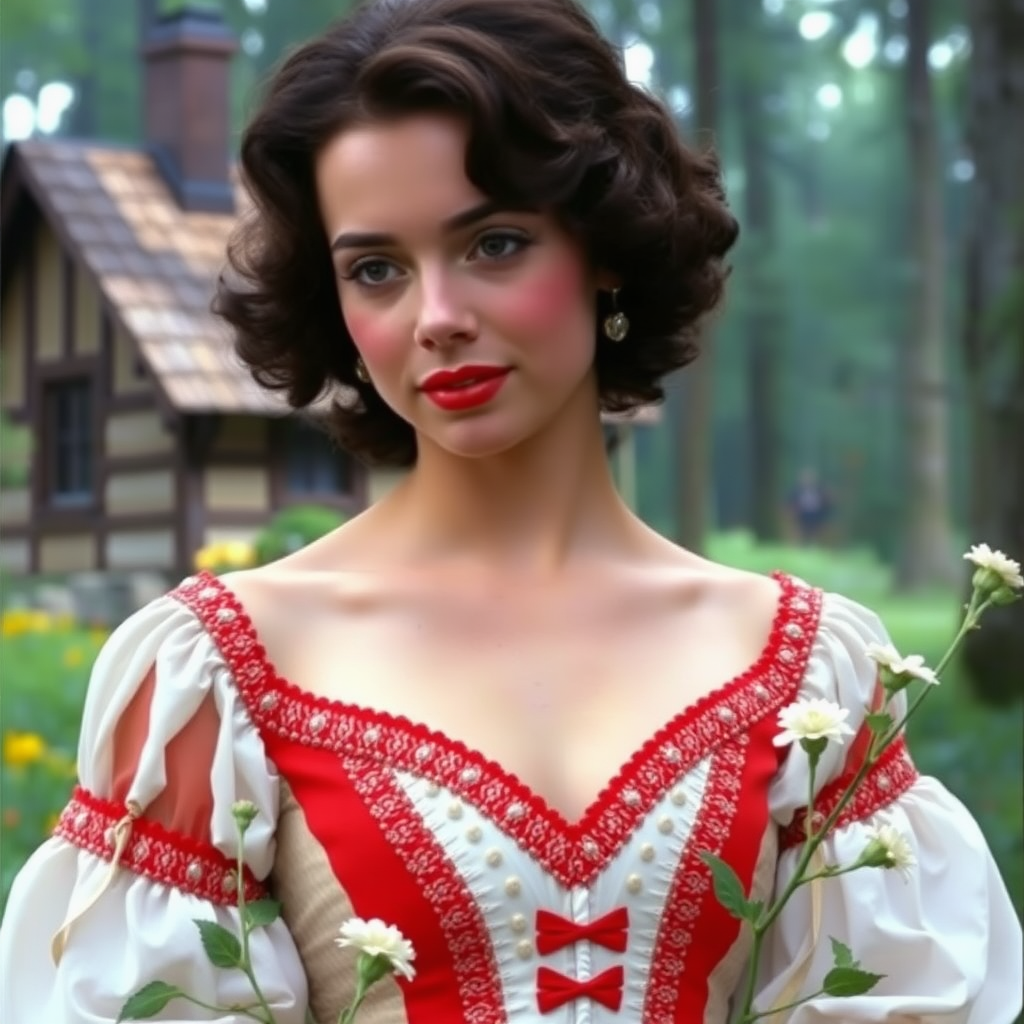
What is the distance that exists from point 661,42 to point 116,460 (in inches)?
487

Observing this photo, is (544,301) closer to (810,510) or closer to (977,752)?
(977,752)

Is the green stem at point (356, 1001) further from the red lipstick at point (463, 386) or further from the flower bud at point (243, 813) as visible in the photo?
the red lipstick at point (463, 386)

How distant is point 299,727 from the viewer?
190 cm

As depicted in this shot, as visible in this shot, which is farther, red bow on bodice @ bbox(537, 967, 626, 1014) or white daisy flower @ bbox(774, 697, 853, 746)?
red bow on bodice @ bbox(537, 967, 626, 1014)

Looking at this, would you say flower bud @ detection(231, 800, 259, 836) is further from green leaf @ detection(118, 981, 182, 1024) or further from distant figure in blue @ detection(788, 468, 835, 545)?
distant figure in blue @ detection(788, 468, 835, 545)

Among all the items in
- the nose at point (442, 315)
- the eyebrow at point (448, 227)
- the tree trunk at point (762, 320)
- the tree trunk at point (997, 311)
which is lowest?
the tree trunk at point (762, 320)

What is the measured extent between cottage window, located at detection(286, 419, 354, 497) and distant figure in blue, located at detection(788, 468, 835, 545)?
1849 centimetres

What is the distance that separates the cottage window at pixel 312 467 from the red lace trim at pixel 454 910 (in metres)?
7.81

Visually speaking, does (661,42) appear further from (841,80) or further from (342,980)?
(342,980)

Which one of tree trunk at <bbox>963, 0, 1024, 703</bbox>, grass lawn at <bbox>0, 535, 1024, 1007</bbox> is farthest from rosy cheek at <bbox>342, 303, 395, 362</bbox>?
tree trunk at <bbox>963, 0, 1024, 703</bbox>

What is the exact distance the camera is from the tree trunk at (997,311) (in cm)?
677

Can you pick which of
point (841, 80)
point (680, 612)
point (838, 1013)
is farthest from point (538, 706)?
point (841, 80)

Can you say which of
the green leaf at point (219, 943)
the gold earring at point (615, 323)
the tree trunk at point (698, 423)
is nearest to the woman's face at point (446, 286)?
the gold earring at point (615, 323)

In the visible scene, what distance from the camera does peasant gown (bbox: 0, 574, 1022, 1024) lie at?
1844mm
